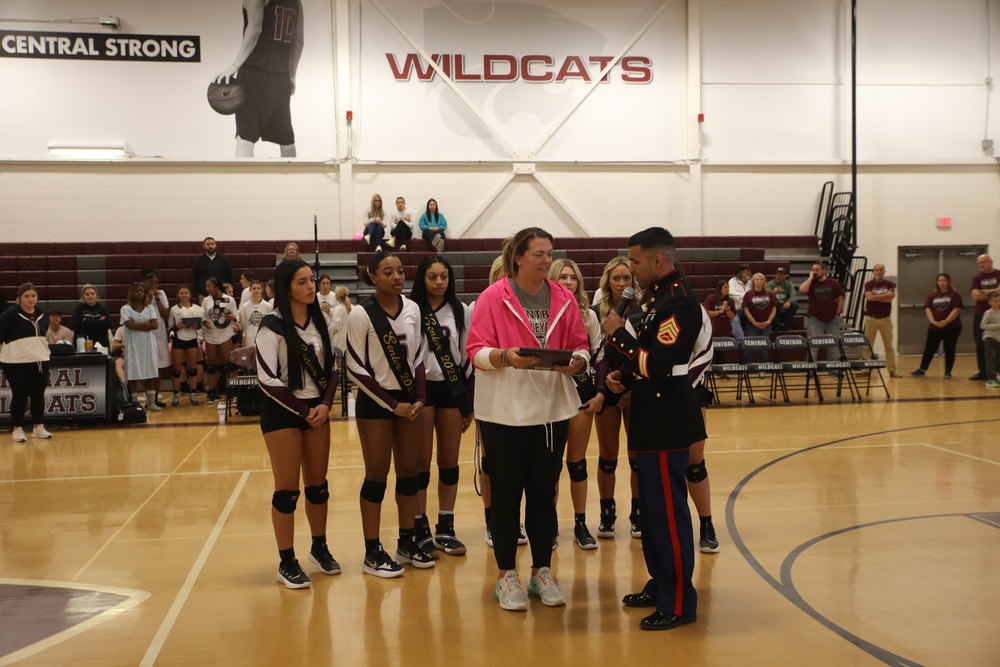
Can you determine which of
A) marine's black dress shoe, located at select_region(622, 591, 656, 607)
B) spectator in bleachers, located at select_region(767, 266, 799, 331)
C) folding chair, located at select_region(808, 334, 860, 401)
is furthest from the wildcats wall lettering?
marine's black dress shoe, located at select_region(622, 591, 656, 607)

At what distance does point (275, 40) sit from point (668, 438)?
14259 mm

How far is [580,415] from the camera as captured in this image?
4.71 metres

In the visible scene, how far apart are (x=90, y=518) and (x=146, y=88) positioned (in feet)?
38.6

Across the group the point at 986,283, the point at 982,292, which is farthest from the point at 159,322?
the point at 986,283

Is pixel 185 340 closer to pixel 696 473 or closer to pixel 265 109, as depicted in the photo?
pixel 265 109

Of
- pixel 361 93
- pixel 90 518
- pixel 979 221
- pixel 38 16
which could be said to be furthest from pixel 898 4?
pixel 90 518

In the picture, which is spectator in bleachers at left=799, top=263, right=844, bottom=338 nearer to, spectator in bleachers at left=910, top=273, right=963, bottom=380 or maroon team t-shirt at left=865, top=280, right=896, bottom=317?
maroon team t-shirt at left=865, top=280, right=896, bottom=317

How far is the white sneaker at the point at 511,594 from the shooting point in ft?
12.6

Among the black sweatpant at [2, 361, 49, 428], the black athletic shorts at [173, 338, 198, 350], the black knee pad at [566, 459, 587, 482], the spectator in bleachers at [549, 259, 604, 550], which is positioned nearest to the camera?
the spectator in bleachers at [549, 259, 604, 550]

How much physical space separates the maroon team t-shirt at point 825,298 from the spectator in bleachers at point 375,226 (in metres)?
7.23

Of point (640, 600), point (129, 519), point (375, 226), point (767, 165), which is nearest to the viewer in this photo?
point (640, 600)

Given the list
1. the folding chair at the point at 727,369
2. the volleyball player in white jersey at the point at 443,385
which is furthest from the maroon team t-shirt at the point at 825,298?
the volleyball player in white jersey at the point at 443,385

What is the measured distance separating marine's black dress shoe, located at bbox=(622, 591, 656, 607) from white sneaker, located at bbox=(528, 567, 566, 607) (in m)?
0.29

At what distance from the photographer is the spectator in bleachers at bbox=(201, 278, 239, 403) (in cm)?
1180
